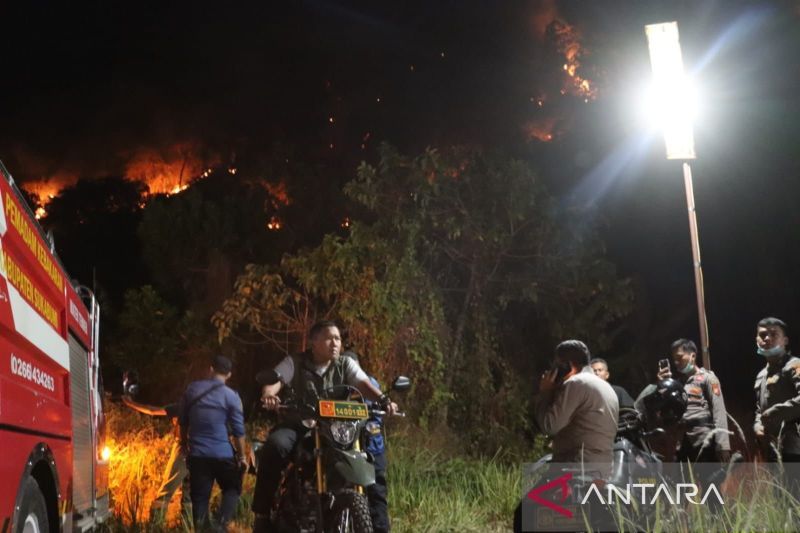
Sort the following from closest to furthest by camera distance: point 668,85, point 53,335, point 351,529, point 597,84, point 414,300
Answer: point 53,335
point 351,529
point 668,85
point 414,300
point 597,84

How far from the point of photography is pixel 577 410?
545 cm

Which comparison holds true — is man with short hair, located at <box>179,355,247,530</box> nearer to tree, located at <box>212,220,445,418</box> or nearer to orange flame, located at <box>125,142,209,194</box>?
tree, located at <box>212,220,445,418</box>

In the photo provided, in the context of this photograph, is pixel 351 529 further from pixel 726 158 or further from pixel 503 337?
pixel 726 158

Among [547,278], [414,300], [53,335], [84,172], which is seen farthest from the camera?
[84,172]

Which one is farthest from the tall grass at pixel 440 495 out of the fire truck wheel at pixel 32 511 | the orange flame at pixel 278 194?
the orange flame at pixel 278 194

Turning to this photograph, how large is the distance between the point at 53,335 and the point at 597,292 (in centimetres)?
1091

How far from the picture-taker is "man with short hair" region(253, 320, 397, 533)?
5.97 m

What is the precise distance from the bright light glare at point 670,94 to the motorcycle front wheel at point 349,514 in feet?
16.5

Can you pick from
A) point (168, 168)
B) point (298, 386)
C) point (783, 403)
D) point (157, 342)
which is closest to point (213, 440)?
point (298, 386)

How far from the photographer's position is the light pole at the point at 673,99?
870 cm

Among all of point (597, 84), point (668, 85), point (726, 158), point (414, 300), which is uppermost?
point (597, 84)

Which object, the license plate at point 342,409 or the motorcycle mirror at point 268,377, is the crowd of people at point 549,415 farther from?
the license plate at point 342,409

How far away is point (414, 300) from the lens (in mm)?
13406

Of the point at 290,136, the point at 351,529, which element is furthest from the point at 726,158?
the point at 351,529
